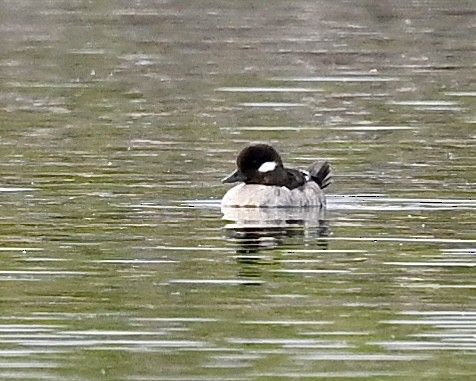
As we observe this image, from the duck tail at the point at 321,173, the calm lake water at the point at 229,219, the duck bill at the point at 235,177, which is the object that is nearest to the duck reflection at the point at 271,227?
the calm lake water at the point at 229,219

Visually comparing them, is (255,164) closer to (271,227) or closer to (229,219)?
(229,219)

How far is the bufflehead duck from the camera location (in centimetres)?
2203

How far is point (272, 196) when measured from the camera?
73.3 feet

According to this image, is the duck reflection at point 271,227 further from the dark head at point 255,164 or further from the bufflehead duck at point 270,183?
the dark head at point 255,164

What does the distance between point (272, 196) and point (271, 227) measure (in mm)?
1526

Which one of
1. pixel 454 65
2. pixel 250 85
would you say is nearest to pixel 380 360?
pixel 250 85

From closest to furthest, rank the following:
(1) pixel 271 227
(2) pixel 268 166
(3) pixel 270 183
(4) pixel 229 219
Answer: (1) pixel 271 227 < (4) pixel 229 219 < (3) pixel 270 183 < (2) pixel 268 166

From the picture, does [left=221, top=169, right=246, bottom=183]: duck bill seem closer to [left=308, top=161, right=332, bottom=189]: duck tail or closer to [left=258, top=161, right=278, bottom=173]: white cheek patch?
[left=258, top=161, right=278, bottom=173]: white cheek patch

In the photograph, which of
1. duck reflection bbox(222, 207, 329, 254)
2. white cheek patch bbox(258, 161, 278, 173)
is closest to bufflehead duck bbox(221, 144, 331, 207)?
white cheek patch bbox(258, 161, 278, 173)

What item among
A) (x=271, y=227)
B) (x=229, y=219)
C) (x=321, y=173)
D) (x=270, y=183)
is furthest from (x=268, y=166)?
(x=271, y=227)

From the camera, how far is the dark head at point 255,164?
2262 cm

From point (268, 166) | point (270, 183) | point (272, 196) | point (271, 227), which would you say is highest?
point (268, 166)

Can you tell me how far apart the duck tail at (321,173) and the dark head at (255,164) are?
15.2 inches

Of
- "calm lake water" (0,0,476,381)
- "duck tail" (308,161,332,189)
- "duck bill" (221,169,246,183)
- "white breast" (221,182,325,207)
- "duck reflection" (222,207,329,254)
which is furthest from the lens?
"duck bill" (221,169,246,183)
